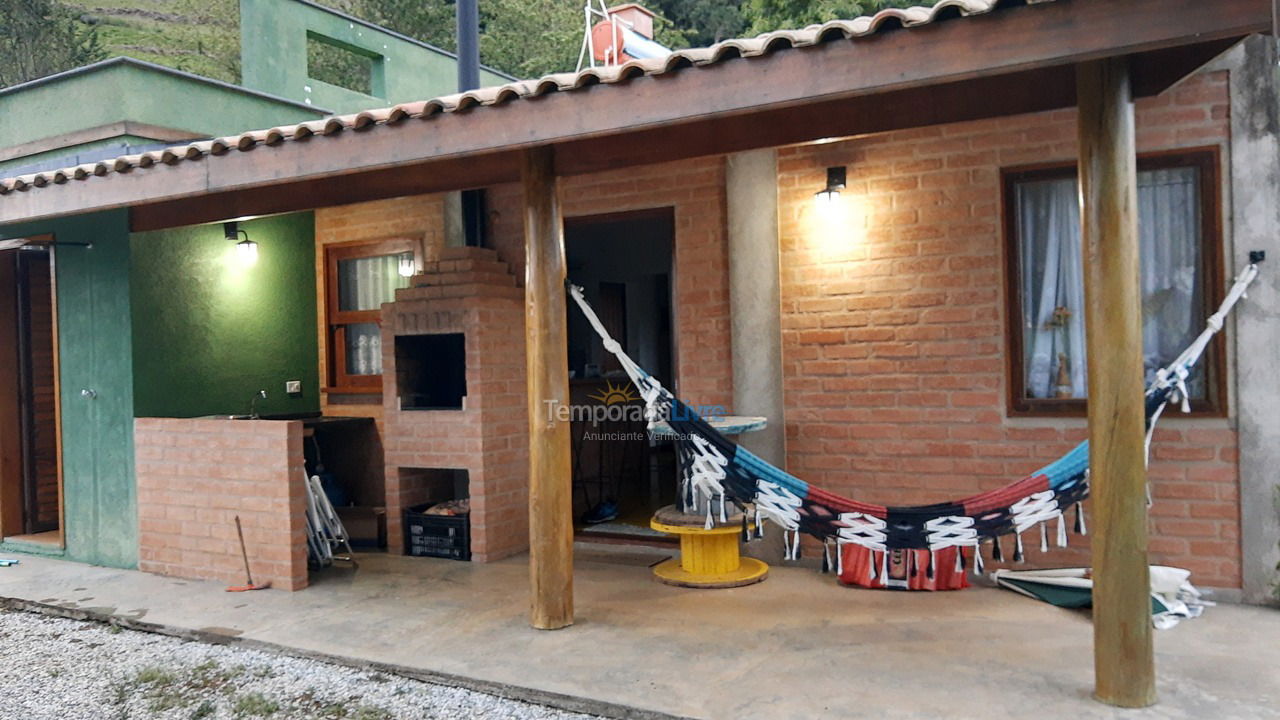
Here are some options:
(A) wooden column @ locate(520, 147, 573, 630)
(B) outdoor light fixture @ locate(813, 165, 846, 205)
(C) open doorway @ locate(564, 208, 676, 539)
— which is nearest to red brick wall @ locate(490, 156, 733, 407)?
(C) open doorway @ locate(564, 208, 676, 539)

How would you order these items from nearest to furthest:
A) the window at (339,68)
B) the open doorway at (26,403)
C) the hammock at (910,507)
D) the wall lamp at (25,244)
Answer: the hammock at (910,507) → the wall lamp at (25,244) → the open doorway at (26,403) → the window at (339,68)

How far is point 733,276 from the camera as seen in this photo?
502 centimetres

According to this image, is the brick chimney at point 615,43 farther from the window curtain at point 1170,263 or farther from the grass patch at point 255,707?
the grass patch at point 255,707

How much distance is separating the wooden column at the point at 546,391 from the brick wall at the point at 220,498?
64.0 inches

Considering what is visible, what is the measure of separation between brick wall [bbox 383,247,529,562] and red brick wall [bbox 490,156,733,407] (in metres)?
1.05

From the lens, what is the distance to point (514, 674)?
3.40 meters

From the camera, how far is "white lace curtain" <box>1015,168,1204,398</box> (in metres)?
4.18

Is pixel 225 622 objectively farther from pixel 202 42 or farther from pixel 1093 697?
pixel 202 42

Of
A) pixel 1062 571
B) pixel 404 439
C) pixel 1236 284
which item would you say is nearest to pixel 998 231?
pixel 1236 284

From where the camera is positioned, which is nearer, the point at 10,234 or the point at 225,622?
the point at 225,622

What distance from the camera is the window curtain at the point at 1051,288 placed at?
442cm

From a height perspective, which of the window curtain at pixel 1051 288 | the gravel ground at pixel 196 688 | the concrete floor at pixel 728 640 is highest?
the window curtain at pixel 1051 288

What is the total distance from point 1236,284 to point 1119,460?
1.61m

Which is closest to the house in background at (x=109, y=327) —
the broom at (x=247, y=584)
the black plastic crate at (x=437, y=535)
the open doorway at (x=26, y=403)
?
the open doorway at (x=26, y=403)
